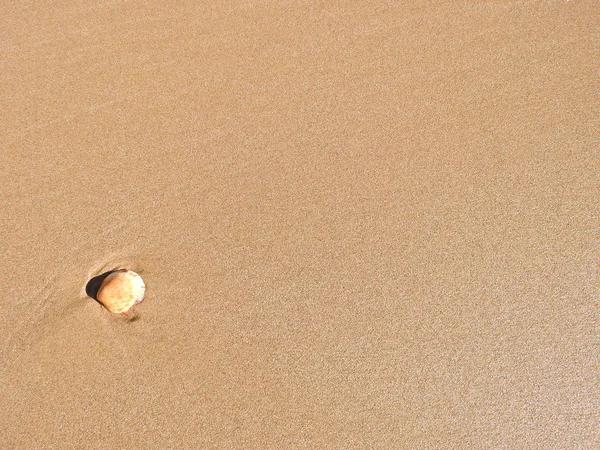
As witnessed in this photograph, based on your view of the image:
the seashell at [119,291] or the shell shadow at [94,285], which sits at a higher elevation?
the shell shadow at [94,285]

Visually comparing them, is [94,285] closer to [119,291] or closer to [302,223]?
[119,291]

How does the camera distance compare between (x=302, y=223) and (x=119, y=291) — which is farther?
(x=302, y=223)

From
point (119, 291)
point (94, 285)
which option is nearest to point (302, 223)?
point (119, 291)

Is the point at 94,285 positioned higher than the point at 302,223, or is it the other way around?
the point at 302,223

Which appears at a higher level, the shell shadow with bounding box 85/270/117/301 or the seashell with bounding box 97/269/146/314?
the shell shadow with bounding box 85/270/117/301
